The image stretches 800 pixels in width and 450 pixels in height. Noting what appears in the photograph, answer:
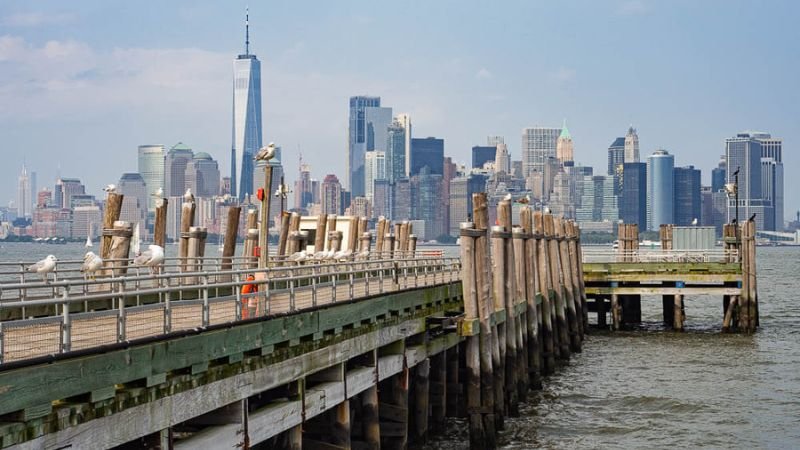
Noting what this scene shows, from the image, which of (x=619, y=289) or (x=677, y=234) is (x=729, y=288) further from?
(x=677, y=234)

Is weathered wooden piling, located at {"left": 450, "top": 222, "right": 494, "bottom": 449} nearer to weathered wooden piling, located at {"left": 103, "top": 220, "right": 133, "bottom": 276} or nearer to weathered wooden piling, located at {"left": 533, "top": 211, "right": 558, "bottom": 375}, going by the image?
weathered wooden piling, located at {"left": 103, "top": 220, "right": 133, "bottom": 276}

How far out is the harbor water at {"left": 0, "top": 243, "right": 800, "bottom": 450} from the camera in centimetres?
3447

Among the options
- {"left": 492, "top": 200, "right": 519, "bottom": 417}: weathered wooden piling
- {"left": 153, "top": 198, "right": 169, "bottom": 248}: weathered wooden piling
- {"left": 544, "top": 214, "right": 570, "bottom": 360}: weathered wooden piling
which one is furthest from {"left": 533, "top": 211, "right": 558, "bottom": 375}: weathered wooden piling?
{"left": 153, "top": 198, "right": 169, "bottom": 248}: weathered wooden piling

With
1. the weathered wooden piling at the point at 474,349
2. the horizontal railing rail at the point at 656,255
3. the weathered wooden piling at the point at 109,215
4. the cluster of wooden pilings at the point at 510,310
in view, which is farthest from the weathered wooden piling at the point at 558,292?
the weathered wooden piling at the point at 109,215

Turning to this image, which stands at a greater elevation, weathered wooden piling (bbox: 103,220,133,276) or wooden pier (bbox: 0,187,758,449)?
weathered wooden piling (bbox: 103,220,133,276)

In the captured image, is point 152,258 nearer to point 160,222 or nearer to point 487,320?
point 487,320

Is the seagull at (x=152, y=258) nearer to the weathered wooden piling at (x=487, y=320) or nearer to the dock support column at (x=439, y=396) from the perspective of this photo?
the weathered wooden piling at (x=487, y=320)

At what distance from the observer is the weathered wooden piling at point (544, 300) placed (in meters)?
45.5

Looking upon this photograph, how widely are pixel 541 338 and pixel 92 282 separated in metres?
32.3

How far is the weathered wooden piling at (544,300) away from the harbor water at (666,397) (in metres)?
0.81

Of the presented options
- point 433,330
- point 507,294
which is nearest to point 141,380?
point 433,330

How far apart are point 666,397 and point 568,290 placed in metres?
12.5

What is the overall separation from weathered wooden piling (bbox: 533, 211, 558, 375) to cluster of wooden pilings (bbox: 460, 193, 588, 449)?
0.04m

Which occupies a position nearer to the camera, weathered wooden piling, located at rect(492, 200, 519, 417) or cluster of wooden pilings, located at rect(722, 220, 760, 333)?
weathered wooden piling, located at rect(492, 200, 519, 417)
